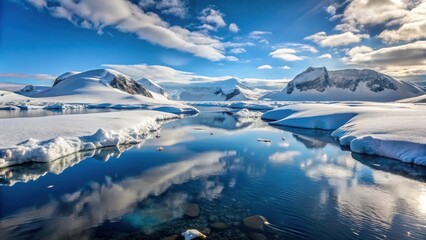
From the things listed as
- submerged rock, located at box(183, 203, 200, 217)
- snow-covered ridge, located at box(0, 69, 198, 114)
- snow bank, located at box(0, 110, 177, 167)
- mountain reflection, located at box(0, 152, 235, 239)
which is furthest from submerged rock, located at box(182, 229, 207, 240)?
snow-covered ridge, located at box(0, 69, 198, 114)

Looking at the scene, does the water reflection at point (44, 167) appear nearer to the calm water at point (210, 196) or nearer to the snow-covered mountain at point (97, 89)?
the calm water at point (210, 196)

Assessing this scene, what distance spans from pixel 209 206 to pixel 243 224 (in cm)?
139

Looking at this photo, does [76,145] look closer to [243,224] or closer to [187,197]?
[187,197]

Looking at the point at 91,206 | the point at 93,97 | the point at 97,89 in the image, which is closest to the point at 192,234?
the point at 91,206

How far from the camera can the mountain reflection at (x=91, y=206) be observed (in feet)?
20.8

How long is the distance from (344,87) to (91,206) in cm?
16038

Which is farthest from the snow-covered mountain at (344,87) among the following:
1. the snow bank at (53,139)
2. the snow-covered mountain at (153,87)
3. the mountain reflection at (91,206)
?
the mountain reflection at (91,206)

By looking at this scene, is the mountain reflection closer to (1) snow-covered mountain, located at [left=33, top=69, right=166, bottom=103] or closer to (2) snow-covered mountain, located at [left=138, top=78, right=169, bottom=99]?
(1) snow-covered mountain, located at [left=33, top=69, right=166, bottom=103]

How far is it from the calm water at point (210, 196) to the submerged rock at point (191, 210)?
0.16 meters

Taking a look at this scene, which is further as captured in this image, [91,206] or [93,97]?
[93,97]

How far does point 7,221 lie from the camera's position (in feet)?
21.9

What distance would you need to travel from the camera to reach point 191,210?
7.57m

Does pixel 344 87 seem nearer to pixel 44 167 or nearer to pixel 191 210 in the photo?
pixel 191 210

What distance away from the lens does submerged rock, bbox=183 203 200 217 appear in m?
7.33
